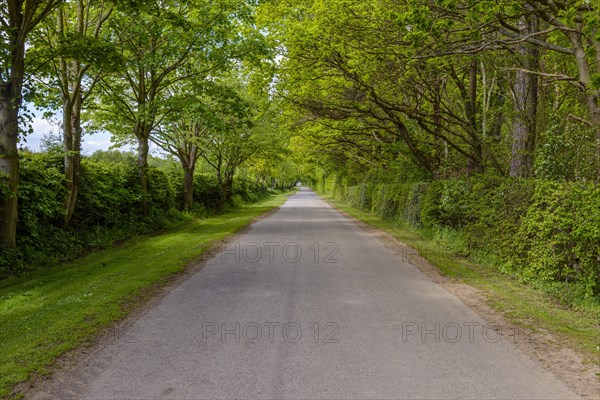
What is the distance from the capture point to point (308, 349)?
A: 4992mm

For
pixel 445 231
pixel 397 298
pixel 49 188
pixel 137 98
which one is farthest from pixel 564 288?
pixel 137 98

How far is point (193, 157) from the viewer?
25.9 meters

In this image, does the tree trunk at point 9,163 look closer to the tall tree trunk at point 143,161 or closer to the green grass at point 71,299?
the green grass at point 71,299

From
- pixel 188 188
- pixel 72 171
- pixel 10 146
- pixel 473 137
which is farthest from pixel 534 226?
pixel 188 188

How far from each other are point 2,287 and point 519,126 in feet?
46.0

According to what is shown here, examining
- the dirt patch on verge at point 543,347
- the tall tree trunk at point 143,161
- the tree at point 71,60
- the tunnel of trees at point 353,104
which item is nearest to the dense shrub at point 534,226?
the tunnel of trees at point 353,104

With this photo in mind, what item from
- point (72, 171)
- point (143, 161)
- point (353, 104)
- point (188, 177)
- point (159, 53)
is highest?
point (159, 53)

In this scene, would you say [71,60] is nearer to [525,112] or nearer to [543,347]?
[525,112]

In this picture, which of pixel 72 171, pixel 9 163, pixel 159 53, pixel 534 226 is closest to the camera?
pixel 534 226

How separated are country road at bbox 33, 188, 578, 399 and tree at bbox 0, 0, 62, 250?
4921 millimetres

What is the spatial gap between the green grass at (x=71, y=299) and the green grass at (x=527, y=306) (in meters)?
5.83

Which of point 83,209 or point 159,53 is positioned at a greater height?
point 159,53

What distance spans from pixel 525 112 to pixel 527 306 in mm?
8017

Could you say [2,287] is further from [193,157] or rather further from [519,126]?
[193,157]
